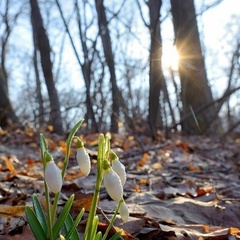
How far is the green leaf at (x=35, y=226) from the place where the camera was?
4.19 ft

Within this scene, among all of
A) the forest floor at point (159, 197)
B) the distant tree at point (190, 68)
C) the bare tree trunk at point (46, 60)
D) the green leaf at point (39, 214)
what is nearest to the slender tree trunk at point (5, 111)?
the bare tree trunk at point (46, 60)

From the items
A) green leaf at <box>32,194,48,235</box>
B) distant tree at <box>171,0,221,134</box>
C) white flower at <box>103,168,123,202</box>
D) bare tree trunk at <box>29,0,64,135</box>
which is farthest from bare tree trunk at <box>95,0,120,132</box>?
white flower at <box>103,168,123,202</box>

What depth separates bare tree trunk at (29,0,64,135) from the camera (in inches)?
330

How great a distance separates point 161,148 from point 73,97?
734 inches

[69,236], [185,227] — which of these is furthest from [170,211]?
[69,236]

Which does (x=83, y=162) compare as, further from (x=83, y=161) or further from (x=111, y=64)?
(x=111, y=64)

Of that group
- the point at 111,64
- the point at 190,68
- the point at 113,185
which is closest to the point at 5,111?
the point at 111,64

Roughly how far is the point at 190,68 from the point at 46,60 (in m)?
2.88

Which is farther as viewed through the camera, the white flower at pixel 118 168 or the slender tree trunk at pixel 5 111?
the slender tree trunk at pixel 5 111

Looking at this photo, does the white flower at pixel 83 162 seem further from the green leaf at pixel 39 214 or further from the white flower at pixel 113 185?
the green leaf at pixel 39 214

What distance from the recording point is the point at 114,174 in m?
1.15

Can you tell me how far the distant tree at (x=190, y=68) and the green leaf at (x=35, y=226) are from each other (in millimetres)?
7674

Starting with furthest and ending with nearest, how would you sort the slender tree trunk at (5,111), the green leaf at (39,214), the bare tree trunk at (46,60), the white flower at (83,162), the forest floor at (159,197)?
the slender tree trunk at (5,111)
the bare tree trunk at (46,60)
the forest floor at (159,197)
the green leaf at (39,214)
the white flower at (83,162)

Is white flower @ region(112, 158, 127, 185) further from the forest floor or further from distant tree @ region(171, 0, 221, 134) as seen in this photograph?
distant tree @ region(171, 0, 221, 134)
